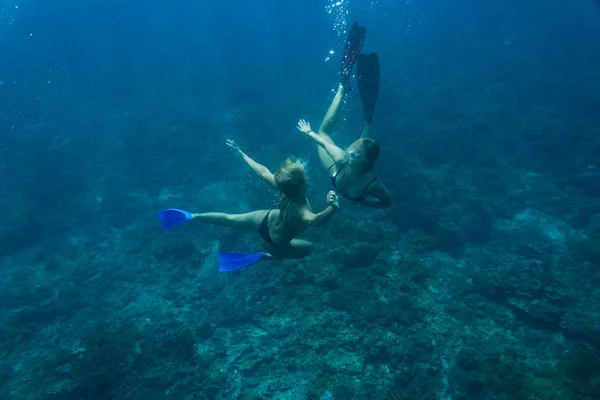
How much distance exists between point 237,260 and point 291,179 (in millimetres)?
2049

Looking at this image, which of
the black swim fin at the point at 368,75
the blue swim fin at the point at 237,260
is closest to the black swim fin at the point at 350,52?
the black swim fin at the point at 368,75

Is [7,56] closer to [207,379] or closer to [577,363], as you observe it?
[207,379]

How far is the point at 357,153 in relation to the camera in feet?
16.8

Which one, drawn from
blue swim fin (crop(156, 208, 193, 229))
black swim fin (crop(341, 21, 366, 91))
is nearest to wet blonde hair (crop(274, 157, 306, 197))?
blue swim fin (crop(156, 208, 193, 229))

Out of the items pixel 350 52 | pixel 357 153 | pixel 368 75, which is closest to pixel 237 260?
pixel 357 153

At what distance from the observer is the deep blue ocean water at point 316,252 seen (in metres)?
7.07

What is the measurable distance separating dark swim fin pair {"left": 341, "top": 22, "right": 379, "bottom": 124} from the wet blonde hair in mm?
3168

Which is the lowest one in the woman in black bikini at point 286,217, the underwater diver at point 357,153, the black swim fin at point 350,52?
the woman in black bikini at point 286,217

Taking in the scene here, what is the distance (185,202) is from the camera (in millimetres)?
13234

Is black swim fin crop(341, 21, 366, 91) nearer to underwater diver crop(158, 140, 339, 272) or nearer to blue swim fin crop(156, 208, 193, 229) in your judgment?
underwater diver crop(158, 140, 339, 272)

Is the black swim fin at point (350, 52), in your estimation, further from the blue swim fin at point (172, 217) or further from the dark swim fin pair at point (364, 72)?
the blue swim fin at point (172, 217)

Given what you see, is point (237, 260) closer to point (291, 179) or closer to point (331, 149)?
point (291, 179)

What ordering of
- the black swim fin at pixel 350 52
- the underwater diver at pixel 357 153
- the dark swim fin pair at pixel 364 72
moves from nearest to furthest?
the underwater diver at pixel 357 153 → the dark swim fin pair at pixel 364 72 → the black swim fin at pixel 350 52

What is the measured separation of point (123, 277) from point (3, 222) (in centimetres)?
674
